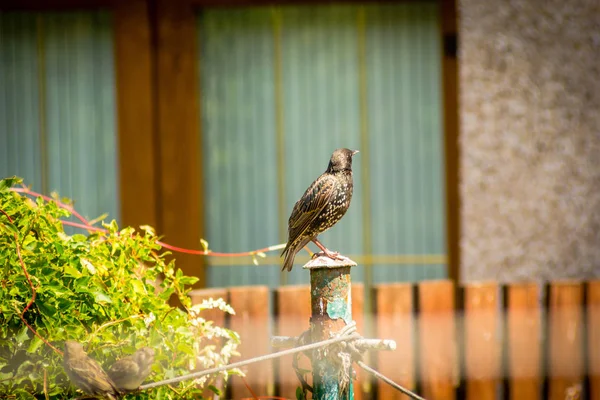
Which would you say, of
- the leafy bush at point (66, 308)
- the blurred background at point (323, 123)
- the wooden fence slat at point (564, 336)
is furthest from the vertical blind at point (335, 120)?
the leafy bush at point (66, 308)

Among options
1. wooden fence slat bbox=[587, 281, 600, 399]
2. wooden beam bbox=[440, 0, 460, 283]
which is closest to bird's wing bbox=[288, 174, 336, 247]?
wooden fence slat bbox=[587, 281, 600, 399]

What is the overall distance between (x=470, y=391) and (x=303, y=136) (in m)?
1.95

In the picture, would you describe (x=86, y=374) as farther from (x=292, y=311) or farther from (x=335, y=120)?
(x=335, y=120)

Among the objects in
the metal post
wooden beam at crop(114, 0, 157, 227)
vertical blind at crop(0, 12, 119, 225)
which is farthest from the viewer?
vertical blind at crop(0, 12, 119, 225)

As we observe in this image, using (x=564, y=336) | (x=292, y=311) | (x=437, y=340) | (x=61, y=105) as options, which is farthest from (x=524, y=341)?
(x=61, y=105)

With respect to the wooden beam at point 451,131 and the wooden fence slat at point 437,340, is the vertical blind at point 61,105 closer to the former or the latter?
the wooden beam at point 451,131

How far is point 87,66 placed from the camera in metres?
4.68

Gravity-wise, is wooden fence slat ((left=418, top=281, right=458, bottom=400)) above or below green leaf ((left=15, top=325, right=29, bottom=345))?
below

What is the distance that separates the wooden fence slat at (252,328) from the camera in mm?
3055

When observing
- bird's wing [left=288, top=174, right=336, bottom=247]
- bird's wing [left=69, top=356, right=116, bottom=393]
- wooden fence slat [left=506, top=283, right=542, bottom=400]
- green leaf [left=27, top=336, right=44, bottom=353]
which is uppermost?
bird's wing [left=288, top=174, right=336, bottom=247]

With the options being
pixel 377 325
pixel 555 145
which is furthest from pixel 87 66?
pixel 555 145

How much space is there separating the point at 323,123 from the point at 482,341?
1856mm

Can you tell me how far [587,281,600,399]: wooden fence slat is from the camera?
3.37 meters

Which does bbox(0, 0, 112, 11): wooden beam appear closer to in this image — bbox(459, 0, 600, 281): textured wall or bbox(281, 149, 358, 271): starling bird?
bbox(459, 0, 600, 281): textured wall
